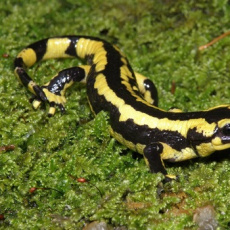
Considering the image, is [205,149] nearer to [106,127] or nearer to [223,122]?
[223,122]

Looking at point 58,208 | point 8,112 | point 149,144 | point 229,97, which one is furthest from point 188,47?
point 58,208

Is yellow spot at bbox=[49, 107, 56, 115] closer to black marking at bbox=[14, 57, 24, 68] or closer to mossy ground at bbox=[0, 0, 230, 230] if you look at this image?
mossy ground at bbox=[0, 0, 230, 230]

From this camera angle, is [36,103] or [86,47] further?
[86,47]

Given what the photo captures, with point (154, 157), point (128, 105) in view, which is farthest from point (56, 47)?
point (154, 157)

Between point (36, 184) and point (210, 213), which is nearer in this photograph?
point (210, 213)

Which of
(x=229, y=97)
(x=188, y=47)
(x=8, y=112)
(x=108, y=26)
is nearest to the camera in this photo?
(x=8, y=112)

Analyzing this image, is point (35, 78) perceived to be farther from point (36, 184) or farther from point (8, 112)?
point (36, 184)

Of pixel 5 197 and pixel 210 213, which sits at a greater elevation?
pixel 5 197
